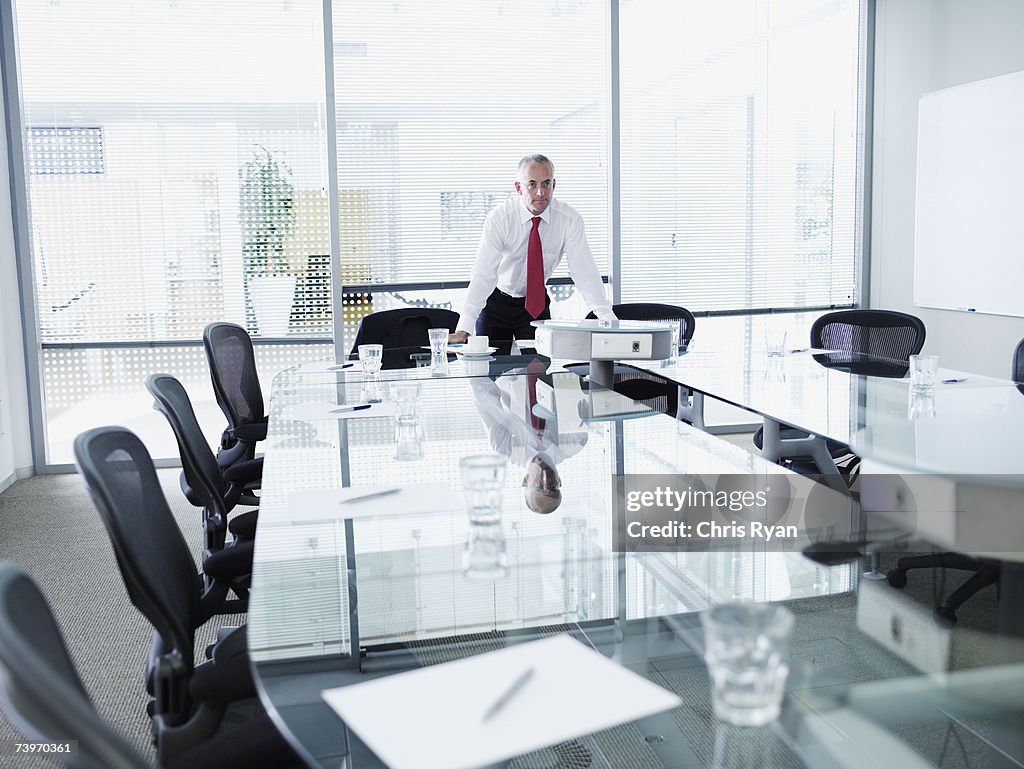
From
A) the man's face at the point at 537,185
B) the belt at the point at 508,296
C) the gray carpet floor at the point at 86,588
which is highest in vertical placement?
the man's face at the point at 537,185

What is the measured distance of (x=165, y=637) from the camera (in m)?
1.77

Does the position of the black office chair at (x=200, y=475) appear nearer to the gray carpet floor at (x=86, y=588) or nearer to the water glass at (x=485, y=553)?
the gray carpet floor at (x=86, y=588)

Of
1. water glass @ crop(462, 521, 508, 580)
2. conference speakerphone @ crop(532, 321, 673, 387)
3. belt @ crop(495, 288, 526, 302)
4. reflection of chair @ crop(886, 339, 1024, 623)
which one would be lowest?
reflection of chair @ crop(886, 339, 1024, 623)

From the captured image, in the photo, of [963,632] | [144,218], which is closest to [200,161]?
[144,218]

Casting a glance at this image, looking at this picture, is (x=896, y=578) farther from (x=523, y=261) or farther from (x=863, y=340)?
(x=523, y=261)

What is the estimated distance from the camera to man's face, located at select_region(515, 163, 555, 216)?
5.19m

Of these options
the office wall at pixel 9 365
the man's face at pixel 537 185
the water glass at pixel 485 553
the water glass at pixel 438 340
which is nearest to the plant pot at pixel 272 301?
the office wall at pixel 9 365

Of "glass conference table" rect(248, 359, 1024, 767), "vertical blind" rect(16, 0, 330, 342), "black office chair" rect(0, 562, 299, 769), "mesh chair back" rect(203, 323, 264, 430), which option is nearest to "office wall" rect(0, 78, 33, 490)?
"vertical blind" rect(16, 0, 330, 342)

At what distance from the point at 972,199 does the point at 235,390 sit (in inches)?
175

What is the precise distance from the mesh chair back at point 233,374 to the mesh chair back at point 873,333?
2.80m

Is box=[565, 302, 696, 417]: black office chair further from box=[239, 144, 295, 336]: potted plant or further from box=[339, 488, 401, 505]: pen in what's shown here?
box=[339, 488, 401, 505]: pen

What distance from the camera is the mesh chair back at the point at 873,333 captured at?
4500 millimetres

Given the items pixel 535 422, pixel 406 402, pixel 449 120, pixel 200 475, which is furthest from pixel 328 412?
pixel 449 120

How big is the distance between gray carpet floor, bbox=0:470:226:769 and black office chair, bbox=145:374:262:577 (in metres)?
0.58
